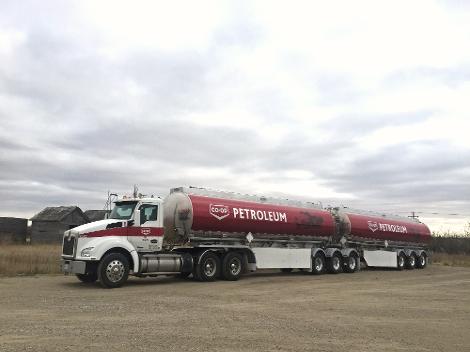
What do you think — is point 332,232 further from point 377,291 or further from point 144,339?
point 144,339

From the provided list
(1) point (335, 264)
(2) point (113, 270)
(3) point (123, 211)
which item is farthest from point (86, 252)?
(1) point (335, 264)

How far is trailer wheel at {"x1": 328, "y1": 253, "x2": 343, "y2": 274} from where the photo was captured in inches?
1057

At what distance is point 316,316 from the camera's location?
11438 mm

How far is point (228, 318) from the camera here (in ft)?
36.1

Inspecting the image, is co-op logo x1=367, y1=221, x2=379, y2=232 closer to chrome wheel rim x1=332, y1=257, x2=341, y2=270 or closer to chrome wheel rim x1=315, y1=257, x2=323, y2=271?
chrome wheel rim x1=332, y1=257, x2=341, y2=270

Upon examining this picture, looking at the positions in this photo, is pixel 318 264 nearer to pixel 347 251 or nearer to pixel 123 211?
pixel 347 251

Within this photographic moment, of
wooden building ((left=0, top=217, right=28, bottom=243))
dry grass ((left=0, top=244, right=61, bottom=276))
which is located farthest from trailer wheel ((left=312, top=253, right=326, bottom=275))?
wooden building ((left=0, top=217, right=28, bottom=243))

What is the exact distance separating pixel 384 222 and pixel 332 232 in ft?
19.3

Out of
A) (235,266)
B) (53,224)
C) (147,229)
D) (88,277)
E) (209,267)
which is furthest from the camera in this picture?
(53,224)

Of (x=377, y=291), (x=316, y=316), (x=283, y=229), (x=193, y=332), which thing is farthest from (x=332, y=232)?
(x=193, y=332)

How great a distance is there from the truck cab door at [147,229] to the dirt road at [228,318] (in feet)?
5.03

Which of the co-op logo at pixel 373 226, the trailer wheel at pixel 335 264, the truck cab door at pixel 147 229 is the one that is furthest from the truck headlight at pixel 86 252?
the co-op logo at pixel 373 226

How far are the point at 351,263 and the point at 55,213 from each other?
36.9 metres

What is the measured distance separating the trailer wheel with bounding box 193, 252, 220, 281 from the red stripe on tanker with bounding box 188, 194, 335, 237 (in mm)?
1083
